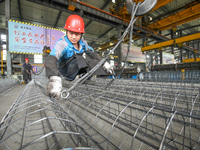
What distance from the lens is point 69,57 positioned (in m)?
1.60

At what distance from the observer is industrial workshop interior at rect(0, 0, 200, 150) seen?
77cm

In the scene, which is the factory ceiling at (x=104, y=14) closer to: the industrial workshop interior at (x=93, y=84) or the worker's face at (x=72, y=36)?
the industrial workshop interior at (x=93, y=84)

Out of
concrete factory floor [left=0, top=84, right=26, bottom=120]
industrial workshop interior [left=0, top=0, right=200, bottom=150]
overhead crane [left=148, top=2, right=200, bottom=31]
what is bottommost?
concrete factory floor [left=0, top=84, right=26, bottom=120]

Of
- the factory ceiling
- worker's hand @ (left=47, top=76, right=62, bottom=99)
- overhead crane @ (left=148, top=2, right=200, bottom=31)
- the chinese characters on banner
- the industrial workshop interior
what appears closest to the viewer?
the industrial workshop interior

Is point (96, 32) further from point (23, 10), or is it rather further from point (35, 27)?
Answer: point (35, 27)

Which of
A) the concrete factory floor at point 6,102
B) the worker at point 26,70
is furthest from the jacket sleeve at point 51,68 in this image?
the worker at point 26,70

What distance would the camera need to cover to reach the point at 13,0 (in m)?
7.38

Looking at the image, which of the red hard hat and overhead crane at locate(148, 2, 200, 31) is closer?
the red hard hat

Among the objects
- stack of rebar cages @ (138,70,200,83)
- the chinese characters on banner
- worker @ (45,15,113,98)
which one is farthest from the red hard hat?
the chinese characters on banner

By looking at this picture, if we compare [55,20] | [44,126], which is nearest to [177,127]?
[44,126]

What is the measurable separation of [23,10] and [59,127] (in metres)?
11.0

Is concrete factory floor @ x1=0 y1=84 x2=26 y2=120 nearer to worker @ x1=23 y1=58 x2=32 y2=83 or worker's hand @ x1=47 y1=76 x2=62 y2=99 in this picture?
worker's hand @ x1=47 y1=76 x2=62 y2=99

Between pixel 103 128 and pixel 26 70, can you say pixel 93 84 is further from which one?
pixel 26 70

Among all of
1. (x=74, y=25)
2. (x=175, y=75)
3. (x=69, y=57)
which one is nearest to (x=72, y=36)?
(x=74, y=25)
